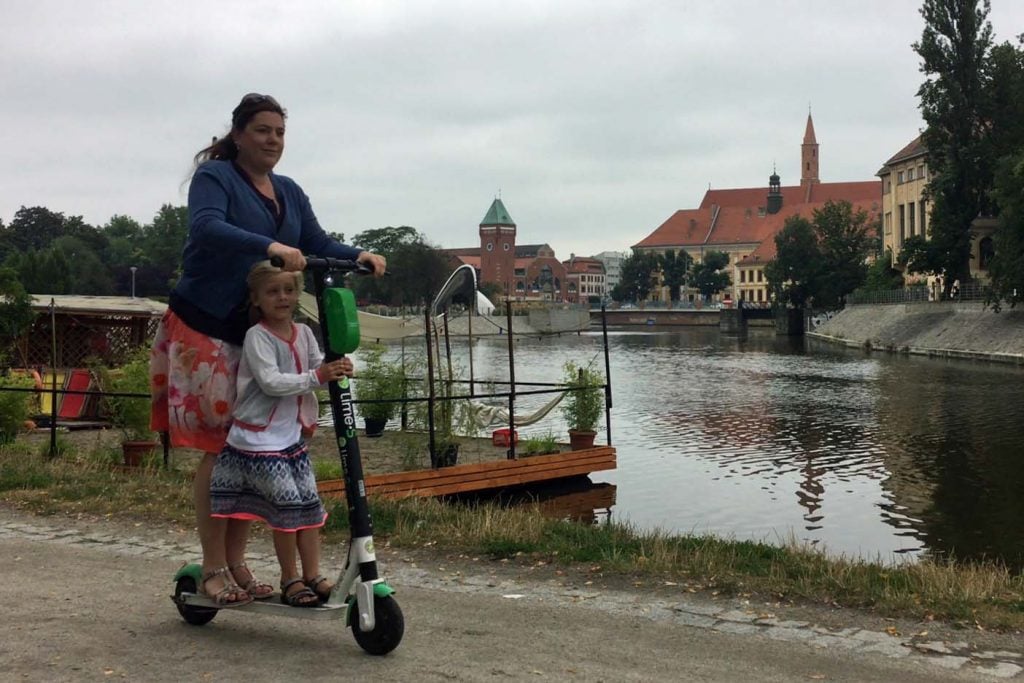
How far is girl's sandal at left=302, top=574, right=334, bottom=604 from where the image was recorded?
435 centimetres

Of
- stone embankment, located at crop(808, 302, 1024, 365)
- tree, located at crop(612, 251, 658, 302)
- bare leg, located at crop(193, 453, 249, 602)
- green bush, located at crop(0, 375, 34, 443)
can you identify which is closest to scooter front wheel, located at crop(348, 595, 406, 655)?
bare leg, located at crop(193, 453, 249, 602)

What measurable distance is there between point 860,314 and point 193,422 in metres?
78.4

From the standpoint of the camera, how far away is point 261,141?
4.51 metres

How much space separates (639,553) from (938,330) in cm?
5881

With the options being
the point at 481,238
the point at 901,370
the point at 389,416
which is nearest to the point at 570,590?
the point at 389,416

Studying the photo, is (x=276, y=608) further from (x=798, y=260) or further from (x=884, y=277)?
(x=798, y=260)

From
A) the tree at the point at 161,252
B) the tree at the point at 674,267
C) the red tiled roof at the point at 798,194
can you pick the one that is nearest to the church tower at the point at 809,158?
the red tiled roof at the point at 798,194

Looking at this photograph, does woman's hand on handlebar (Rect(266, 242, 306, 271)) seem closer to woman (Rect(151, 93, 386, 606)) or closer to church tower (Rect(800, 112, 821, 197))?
woman (Rect(151, 93, 386, 606))

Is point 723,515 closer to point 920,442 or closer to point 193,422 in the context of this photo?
point 920,442

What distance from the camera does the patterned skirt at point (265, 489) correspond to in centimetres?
437

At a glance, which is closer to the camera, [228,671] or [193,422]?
[228,671]

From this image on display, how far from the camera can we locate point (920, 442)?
77.0 ft

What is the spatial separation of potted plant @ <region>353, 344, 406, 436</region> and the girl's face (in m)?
12.7

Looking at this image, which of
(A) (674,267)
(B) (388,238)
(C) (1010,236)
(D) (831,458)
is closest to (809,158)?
(A) (674,267)
